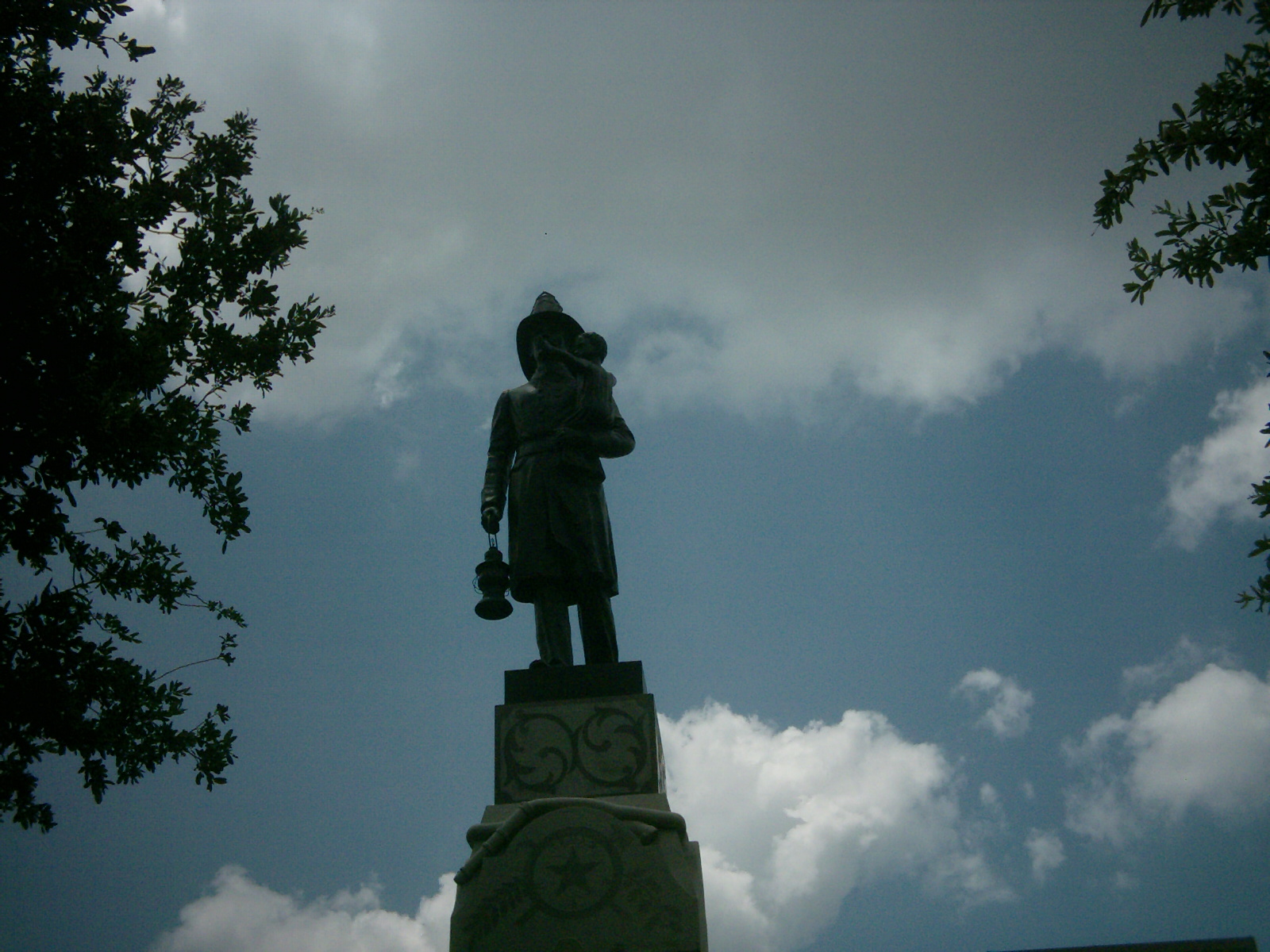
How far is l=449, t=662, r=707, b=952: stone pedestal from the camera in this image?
15.1 feet

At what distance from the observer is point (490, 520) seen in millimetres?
6777

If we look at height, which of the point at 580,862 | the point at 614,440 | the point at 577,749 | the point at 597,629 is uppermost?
the point at 614,440

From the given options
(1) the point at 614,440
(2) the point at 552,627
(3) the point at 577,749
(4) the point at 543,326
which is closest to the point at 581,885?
(3) the point at 577,749

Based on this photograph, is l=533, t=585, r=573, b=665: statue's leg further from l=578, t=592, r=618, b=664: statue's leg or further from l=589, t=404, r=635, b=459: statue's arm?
l=589, t=404, r=635, b=459: statue's arm

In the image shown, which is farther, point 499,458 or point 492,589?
point 499,458

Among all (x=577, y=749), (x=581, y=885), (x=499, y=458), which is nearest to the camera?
(x=581, y=885)

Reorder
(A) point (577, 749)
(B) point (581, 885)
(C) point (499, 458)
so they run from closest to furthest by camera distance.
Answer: (B) point (581, 885), (A) point (577, 749), (C) point (499, 458)

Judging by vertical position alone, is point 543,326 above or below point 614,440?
above

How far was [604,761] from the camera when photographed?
5547 mm

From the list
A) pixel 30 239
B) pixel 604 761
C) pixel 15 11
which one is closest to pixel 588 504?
pixel 604 761

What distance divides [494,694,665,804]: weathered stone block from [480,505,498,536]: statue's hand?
1.35 m

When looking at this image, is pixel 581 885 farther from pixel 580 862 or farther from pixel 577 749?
pixel 577 749

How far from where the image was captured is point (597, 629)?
21.2 feet

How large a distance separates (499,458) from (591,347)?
978mm
